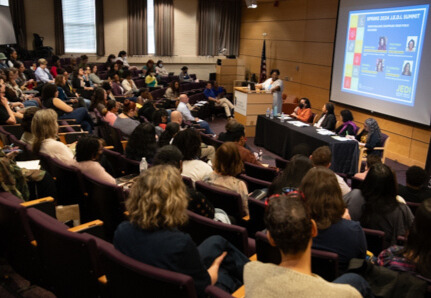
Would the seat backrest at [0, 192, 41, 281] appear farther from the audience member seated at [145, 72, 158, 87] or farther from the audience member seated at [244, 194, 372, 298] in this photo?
the audience member seated at [145, 72, 158, 87]

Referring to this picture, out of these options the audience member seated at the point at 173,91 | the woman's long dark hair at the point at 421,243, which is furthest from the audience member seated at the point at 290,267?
the audience member seated at the point at 173,91

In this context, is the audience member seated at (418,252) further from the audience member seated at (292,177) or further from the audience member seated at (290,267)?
the audience member seated at (292,177)

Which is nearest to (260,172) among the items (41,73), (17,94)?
(17,94)

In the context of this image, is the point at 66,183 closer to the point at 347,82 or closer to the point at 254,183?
the point at 254,183

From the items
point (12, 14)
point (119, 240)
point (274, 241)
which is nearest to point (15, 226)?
point (119, 240)

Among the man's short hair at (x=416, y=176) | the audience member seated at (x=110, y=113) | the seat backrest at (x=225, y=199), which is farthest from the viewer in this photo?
the audience member seated at (x=110, y=113)

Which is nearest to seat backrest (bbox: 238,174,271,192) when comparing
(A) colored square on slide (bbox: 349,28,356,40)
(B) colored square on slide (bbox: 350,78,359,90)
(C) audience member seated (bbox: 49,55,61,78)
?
(B) colored square on slide (bbox: 350,78,359,90)

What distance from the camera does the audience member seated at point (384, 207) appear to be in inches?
115

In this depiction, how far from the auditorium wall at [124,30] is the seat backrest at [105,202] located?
38.4 ft

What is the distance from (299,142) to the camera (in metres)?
7.23

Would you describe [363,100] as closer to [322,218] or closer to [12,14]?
[322,218]

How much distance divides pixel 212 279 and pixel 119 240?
1.74 ft

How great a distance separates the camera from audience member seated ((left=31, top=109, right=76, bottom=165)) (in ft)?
12.8

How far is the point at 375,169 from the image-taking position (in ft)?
9.72
